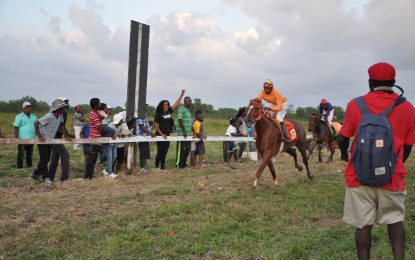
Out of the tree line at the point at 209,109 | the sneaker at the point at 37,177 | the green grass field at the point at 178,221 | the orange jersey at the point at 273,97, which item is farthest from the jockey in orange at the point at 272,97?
the tree line at the point at 209,109

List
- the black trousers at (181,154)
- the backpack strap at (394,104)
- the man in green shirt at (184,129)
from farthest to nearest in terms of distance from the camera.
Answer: the black trousers at (181,154) < the man in green shirt at (184,129) < the backpack strap at (394,104)

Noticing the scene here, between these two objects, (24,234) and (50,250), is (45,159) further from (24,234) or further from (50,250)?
(50,250)

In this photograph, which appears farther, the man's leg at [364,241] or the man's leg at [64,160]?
the man's leg at [64,160]

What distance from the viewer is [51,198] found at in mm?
8516

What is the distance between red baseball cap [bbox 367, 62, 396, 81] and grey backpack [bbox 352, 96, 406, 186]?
0.43 m

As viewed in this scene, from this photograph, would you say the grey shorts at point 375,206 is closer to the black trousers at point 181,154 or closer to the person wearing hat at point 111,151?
the person wearing hat at point 111,151

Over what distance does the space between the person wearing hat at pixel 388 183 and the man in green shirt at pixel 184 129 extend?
33.5 feet

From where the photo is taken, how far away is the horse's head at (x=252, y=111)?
33.2ft

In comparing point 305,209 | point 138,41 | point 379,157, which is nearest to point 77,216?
point 305,209

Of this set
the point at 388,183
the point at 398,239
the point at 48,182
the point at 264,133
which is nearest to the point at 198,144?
the point at 264,133

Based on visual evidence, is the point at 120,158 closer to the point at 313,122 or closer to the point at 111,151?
the point at 111,151

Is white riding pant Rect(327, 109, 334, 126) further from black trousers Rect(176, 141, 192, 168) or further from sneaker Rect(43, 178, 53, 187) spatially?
sneaker Rect(43, 178, 53, 187)

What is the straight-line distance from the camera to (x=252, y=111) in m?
10.2

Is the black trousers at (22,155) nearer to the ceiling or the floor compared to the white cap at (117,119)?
nearer to the floor
